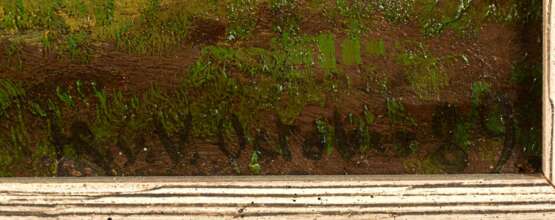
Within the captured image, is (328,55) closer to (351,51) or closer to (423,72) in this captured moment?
(351,51)

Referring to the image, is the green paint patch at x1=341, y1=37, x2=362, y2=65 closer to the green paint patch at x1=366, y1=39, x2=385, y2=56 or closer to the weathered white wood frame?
the green paint patch at x1=366, y1=39, x2=385, y2=56

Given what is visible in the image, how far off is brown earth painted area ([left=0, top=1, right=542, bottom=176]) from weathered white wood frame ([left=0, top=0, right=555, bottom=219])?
63mm

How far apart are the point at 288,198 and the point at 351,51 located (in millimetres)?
463

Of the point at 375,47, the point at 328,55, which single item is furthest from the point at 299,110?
the point at 375,47

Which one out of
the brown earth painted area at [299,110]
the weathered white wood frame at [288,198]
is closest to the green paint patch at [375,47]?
the brown earth painted area at [299,110]

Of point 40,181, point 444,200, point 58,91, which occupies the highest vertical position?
point 58,91

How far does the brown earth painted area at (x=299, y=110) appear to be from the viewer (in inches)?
57.6

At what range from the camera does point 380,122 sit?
1467mm

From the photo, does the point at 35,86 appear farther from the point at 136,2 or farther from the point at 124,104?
the point at 136,2

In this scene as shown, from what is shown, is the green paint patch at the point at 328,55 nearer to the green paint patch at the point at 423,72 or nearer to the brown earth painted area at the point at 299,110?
the brown earth painted area at the point at 299,110

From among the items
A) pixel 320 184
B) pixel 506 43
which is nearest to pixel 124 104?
pixel 320 184

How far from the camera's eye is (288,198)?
55.4 inches

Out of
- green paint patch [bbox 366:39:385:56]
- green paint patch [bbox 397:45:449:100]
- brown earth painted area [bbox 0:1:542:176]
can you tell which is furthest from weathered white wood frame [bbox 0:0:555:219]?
green paint patch [bbox 366:39:385:56]

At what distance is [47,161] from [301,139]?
0.74m
